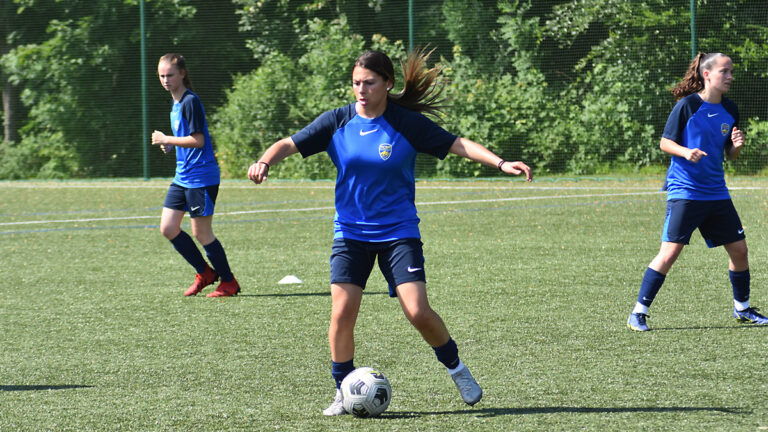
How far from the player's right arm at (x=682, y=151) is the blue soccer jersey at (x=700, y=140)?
0.26 ft

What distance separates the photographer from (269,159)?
4.69 meters

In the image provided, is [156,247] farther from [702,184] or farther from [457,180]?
[457,180]

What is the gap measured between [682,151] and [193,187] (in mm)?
3856

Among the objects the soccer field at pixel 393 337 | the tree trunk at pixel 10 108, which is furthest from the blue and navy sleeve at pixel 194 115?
the tree trunk at pixel 10 108

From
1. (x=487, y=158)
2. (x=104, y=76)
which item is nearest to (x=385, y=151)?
(x=487, y=158)

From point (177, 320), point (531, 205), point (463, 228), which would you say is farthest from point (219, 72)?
point (177, 320)

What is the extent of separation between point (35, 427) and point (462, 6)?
19.6 metres

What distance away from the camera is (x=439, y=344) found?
4.80 m

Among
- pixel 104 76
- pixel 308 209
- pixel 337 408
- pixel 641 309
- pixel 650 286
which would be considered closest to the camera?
pixel 337 408

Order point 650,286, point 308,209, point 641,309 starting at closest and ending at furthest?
point 641,309 < point 650,286 < point 308,209

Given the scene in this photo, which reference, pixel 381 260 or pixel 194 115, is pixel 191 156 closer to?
pixel 194 115

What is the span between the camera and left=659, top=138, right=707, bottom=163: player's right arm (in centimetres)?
616

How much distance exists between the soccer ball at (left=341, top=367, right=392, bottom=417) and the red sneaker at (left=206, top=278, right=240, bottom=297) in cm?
364

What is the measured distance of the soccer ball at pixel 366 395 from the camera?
4598mm
